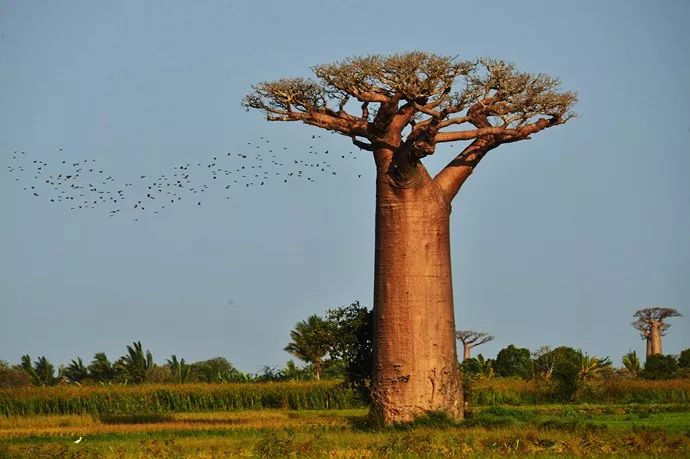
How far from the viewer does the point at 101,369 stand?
5456 centimetres

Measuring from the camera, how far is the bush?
51.1 m

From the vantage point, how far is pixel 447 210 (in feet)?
83.7

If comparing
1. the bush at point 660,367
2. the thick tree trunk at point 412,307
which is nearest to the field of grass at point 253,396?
the bush at point 660,367

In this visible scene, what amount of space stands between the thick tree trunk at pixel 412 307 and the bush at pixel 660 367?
27.9m

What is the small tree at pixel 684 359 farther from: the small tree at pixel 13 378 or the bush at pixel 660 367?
the small tree at pixel 13 378

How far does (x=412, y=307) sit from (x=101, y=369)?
32.5 metres

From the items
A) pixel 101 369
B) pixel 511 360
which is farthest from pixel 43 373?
pixel 511 360

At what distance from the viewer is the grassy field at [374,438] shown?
18172mm

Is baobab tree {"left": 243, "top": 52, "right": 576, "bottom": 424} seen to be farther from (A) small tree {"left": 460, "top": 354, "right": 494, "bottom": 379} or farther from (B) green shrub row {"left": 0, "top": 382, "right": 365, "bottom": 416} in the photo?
(A) small tree {"left": 460, "top": 354, "right": 494, "bottom": 379}

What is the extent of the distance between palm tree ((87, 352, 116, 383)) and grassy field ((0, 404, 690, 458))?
2432 cm

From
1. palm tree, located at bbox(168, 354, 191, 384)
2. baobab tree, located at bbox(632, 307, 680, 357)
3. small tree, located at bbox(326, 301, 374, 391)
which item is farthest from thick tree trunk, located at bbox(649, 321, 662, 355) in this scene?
small tree, located at bbox(326, 301, 374, 391)

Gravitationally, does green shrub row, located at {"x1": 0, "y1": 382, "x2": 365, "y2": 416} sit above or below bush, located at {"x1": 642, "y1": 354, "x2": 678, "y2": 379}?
below

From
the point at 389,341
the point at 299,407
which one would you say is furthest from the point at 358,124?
the point at 299,407

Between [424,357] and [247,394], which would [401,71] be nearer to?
[424,357]
